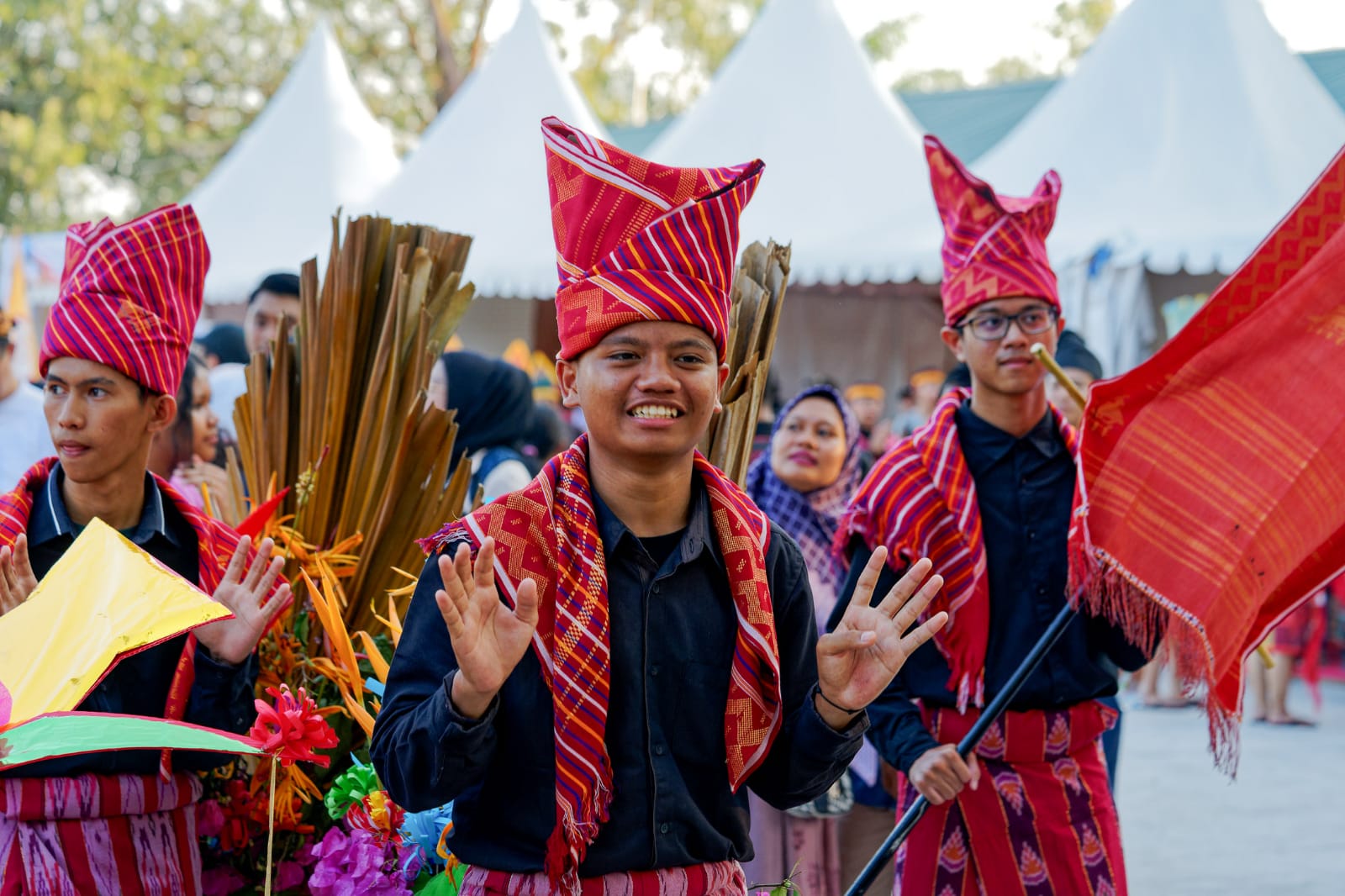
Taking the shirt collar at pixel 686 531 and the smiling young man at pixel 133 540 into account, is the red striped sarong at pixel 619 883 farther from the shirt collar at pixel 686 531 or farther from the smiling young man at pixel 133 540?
the smiling young man at pixel 133 540

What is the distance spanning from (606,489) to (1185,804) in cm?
600

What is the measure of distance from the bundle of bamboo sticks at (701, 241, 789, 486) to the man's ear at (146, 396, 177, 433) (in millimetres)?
1134

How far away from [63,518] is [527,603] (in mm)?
1294

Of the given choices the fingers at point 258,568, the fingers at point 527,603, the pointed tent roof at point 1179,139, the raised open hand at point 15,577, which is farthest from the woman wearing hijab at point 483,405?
the pointed tent roof at point 1179,139

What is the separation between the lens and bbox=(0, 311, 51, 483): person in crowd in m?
4.73

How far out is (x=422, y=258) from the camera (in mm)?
3240

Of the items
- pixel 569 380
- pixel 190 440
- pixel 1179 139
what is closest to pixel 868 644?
pixel 569 380

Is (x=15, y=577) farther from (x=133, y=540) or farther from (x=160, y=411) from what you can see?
(x=160, y=411)

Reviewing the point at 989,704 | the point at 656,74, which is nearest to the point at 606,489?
the point at 989,704

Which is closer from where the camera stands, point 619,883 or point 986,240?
point 619,883

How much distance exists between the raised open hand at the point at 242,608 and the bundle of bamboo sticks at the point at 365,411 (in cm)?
65

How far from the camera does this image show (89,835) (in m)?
2.47

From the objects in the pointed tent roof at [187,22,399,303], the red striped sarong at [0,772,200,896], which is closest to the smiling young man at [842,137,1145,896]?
the red striped sarong at [0,772,200,896]

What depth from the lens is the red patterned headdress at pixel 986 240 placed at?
3234 millimetres
